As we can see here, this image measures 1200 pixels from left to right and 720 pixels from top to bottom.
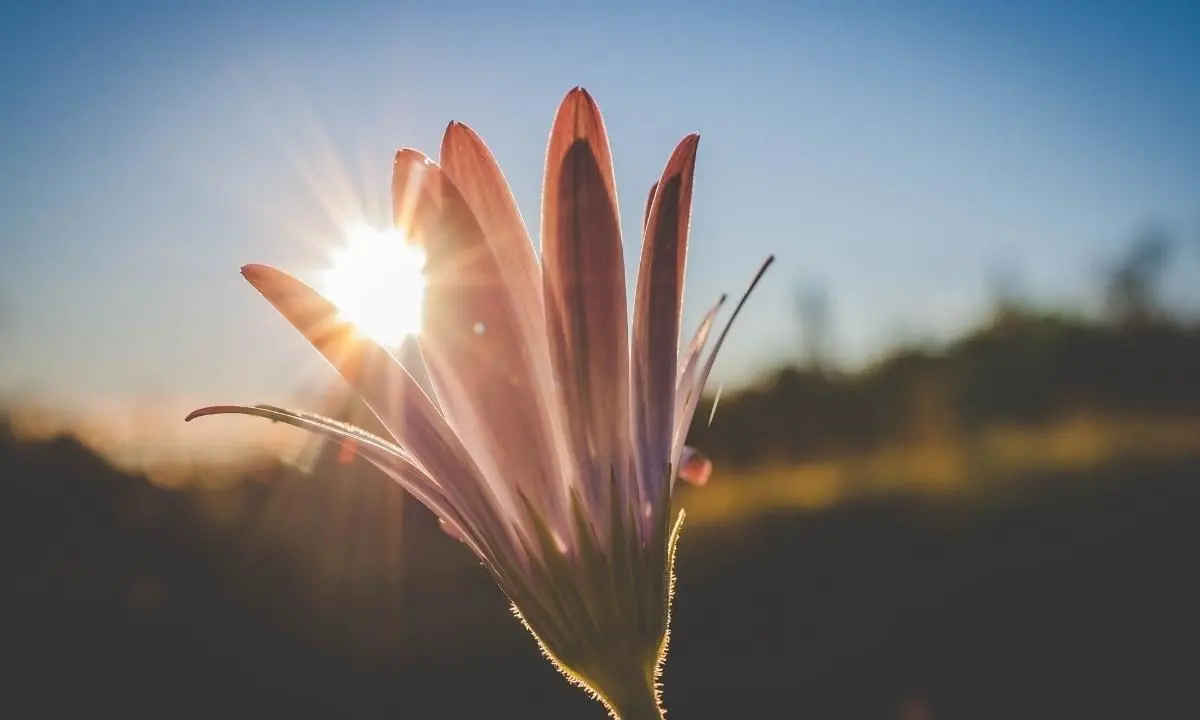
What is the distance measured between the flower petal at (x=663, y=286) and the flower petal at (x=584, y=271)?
0.02 meters

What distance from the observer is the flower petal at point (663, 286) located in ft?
1.94

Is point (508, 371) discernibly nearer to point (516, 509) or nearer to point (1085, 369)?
point (516, 509)

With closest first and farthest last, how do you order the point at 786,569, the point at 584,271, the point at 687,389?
the point at 584,271 → the point at 687,389 → the point at 786,569

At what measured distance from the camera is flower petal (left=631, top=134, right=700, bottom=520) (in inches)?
23.2

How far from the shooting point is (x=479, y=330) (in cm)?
60

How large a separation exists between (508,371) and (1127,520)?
14.0 m

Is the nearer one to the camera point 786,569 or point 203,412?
point 203,412

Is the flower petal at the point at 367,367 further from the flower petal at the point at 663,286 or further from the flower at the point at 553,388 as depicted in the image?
the flower petal at the point at 663,286

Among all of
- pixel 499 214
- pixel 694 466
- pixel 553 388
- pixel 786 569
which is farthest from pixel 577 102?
pixel 786 569

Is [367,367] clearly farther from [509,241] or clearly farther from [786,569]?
[786,569]

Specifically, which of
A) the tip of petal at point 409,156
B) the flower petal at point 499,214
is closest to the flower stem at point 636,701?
the flower petal at point 499,214

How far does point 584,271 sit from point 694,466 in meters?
0.27

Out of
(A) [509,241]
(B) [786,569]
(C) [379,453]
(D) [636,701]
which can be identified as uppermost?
(B) [786,569]

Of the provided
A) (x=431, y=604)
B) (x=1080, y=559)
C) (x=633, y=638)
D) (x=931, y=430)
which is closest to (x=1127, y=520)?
(x=1080, y=559)
